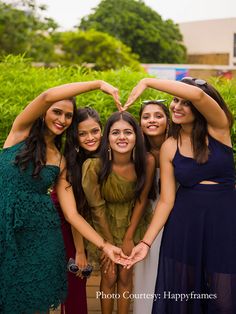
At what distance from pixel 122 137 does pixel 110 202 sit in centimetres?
47

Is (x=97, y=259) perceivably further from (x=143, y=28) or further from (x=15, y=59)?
(x=143, y=28)

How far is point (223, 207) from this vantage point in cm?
292

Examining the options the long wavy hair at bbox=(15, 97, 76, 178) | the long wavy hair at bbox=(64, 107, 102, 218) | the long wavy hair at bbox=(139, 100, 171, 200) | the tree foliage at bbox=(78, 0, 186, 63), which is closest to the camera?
the long wavy hair at bbox=(15, 97, 76, 178)

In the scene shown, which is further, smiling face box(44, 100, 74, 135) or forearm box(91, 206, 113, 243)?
forearm box(91, 206, 113, 243)

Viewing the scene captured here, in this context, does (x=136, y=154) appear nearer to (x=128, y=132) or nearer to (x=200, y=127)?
(x=128, y=132)

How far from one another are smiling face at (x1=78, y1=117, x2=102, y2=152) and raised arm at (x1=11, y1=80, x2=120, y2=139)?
0.55 m

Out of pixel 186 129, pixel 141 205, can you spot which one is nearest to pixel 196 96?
pixel 186 129

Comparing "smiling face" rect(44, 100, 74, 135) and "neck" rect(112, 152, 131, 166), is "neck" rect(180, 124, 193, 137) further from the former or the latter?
"smiling face" rect(44, 100, 74, 135)

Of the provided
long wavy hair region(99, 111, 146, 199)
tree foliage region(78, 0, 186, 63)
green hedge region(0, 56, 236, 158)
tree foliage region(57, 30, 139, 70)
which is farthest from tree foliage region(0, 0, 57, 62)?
tree foliage region(78, 0, 186, 63)

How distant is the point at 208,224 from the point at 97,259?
1122mm

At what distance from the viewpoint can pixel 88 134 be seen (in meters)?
3.50

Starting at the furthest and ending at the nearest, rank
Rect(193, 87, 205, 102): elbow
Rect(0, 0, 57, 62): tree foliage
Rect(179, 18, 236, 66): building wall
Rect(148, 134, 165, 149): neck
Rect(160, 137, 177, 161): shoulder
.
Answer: Rect(179, 18, 236, 66): building wall → Rect(0, 0, 57, 62): tree foliage → Rect(148, 134, 165, 149): neck → Rect(160, 137, 177, 161): shoulder → Rect(193, 87, 205, 102): elbow

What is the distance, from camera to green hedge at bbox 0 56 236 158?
4.55m

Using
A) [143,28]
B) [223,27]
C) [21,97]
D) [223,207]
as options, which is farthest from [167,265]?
[223,27]
